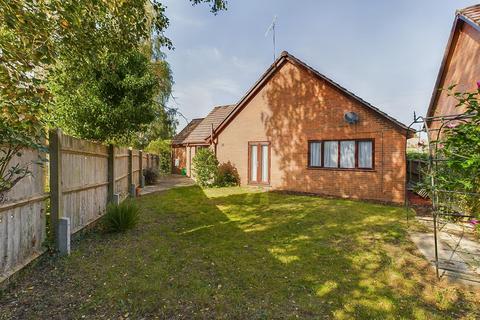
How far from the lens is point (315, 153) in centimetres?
1277

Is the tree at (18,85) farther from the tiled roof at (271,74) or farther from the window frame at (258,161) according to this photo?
the window frame at (258,161)

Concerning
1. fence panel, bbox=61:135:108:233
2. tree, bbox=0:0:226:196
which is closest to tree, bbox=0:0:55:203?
tree, bbox=0:0:226:196

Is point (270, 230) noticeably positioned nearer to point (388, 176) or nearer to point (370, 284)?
→ point (370, 284)

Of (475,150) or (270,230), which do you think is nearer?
(475,150)

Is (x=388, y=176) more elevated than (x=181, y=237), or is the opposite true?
(x=388, y=176)

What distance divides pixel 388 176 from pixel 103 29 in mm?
11091

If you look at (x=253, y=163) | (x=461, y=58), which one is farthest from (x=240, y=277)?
(x=461, y=58)

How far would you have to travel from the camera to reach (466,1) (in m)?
10.9

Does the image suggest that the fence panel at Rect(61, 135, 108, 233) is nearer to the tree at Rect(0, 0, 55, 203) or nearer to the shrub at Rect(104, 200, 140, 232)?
the shrub at Rect(104, 200, 140, 232)

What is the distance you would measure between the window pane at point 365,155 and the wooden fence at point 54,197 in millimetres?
10081

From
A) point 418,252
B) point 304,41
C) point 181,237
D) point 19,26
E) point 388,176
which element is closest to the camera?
point 19,26

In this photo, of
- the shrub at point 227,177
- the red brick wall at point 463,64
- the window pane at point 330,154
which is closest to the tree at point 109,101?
the shrub at point 227,177

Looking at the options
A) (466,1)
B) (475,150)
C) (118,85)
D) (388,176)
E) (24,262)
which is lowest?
(24,262)

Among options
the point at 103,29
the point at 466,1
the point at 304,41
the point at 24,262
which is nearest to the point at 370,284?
the point at 24,262
